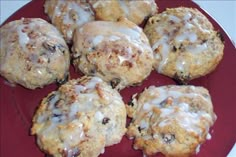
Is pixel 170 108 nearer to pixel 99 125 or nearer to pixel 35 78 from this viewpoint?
pixel 99 125

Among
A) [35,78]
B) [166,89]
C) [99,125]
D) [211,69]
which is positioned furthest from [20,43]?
[211,69]

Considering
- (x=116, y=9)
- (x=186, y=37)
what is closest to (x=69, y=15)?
(x=116, y=9)

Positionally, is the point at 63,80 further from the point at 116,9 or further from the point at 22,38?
the point at 116,9

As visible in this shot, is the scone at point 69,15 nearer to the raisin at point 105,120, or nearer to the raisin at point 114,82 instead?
the raisin at point 114,82

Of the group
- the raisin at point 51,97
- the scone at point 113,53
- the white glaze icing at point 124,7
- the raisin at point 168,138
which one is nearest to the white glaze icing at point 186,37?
the scone at point 113,53

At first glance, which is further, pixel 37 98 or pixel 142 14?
pixel 142 14
